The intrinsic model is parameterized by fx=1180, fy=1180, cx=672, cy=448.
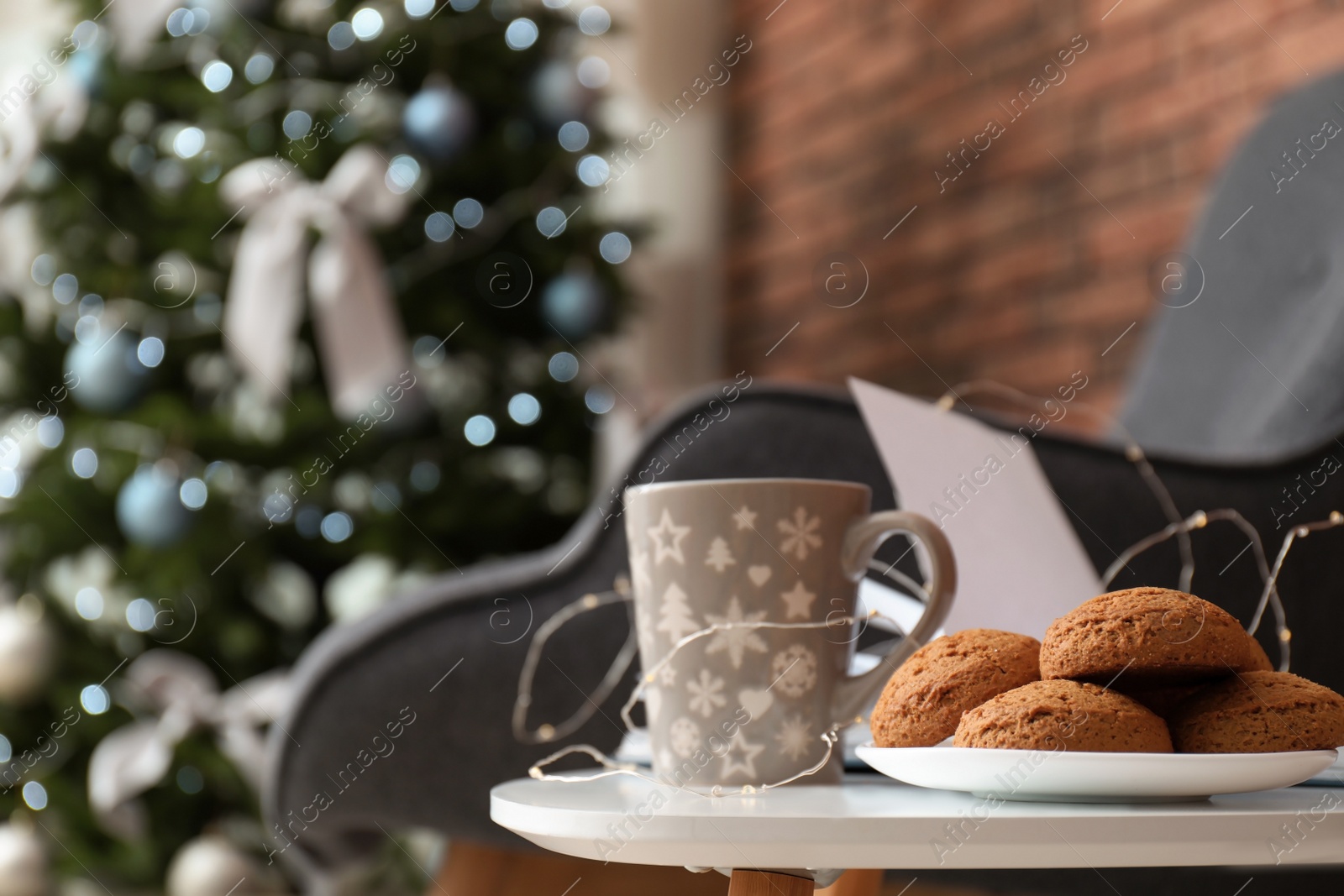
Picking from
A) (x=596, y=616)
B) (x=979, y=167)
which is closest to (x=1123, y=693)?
(x=596, y=616)

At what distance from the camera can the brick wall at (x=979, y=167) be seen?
155 cm

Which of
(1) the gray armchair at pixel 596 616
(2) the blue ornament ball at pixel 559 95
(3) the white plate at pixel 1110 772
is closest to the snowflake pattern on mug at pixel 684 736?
(3) the white plate at pixel 1110 772

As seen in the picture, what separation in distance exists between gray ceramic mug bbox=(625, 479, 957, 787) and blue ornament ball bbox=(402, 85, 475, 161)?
1.24 metres

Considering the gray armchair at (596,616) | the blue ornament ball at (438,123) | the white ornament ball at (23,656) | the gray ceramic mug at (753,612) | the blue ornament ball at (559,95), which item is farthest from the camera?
the blue ornament ball at (559,95)

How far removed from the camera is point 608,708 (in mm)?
676

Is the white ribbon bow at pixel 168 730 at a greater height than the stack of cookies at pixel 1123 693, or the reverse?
the stack of cookies at pixel 1123 693

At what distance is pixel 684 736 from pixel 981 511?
0.15m

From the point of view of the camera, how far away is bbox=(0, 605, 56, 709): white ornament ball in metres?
1.40

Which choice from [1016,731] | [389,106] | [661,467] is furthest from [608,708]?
[389,106]

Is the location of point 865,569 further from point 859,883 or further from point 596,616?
point 596,616

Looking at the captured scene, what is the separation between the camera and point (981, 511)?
0.45 m

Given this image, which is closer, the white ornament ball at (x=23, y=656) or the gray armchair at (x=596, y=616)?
the gray armchair at (x=596, y=616)

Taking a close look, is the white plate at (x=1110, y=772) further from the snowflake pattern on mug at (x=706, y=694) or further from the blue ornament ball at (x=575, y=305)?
the blue ornament ball at (x=575, y=305)

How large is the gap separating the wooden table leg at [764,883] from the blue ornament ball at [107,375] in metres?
1.34
